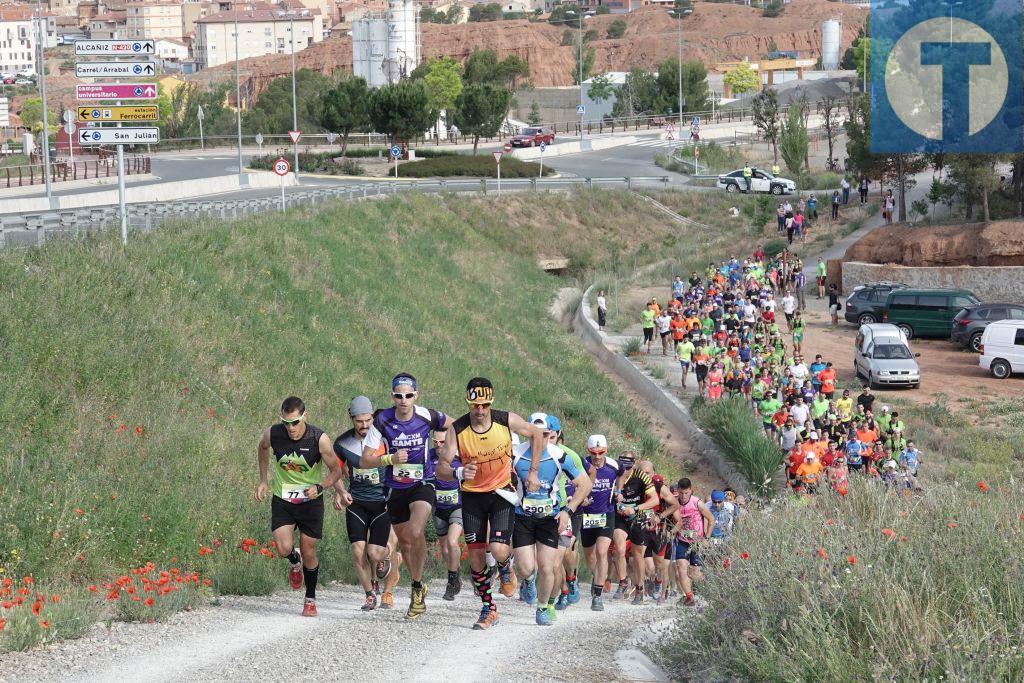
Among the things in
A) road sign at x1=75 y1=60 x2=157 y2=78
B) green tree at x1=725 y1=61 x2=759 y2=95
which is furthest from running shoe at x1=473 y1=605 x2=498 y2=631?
green tree at x1=725 y1=61 x2=759 y2=95

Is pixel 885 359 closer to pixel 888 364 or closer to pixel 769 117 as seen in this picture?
pixel 888 364

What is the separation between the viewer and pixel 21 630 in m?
8.87

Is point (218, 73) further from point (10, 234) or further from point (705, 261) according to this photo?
point (10, 234)

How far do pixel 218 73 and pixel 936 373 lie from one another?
154 metres

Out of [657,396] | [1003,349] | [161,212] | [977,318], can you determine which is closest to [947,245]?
[977,318]

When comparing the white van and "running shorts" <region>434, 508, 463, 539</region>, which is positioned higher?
"running shorts" <region>434, 508, 463, 539</region>

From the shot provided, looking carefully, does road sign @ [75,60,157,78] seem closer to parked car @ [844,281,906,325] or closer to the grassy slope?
the grassy slope

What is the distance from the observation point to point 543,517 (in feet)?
33.4

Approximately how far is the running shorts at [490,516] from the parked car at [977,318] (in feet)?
80.5

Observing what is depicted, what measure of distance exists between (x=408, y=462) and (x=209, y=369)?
945cm

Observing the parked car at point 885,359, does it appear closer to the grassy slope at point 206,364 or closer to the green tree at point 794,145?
the grassy slope at point 206,364

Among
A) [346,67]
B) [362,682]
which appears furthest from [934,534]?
[346,67]

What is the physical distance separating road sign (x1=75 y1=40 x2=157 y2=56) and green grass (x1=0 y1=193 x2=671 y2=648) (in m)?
3.06

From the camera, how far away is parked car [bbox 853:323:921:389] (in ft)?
94.1
